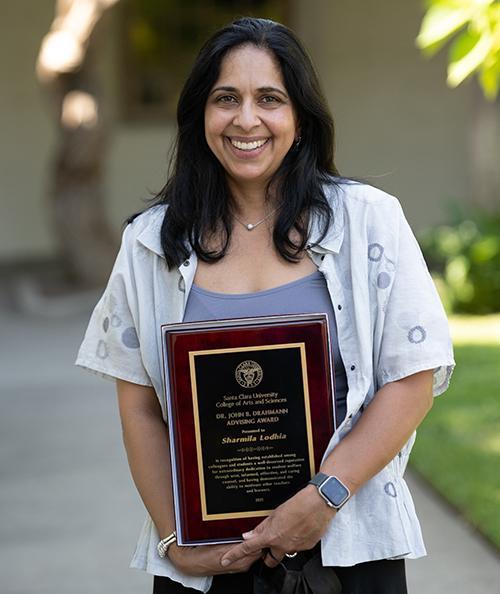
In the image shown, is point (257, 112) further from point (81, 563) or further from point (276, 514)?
point (81, 563)

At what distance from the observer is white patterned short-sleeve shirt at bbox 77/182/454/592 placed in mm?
2375

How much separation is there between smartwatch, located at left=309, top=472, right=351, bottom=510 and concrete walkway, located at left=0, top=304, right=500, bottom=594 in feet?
7.74

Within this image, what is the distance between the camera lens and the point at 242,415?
2.33 metres

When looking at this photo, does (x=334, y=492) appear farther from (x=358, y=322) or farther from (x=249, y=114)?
(x=249, y=114)

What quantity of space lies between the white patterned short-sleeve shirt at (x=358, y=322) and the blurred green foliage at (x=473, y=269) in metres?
7.39

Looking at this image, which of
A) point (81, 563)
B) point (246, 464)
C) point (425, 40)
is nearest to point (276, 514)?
point (246, 464)

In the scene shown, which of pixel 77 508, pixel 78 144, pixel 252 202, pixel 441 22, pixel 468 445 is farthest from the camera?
pixel 78 144

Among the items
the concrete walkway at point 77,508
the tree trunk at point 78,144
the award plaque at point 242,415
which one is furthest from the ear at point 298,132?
the tree trunk at point 78,144

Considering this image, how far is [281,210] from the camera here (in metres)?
2.52

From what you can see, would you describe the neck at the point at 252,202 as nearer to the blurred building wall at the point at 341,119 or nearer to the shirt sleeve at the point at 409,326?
the shirt sleeve at the point at 409,326

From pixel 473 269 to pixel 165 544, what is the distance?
300 inches

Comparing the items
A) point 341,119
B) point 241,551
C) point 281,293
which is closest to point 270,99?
point 281,293

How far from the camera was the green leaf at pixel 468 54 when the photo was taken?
10.4ft

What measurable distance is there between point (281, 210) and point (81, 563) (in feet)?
9.28
